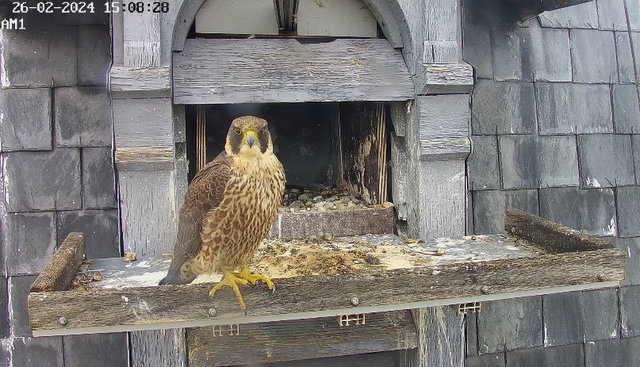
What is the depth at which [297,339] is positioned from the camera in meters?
A: 2.02

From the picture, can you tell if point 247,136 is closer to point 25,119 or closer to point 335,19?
point 335,19

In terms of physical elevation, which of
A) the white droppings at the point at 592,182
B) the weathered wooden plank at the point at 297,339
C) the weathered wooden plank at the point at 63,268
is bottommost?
the weathered wooden plank at the point at 297,339

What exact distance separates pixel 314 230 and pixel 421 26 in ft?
3.04

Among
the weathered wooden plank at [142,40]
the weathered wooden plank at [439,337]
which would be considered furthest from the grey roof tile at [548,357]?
the weathered wooden plank at [142,40]

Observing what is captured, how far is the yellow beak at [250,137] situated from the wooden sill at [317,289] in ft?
1.32

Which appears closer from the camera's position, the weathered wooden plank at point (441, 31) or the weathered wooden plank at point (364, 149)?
the weathered wooden plank at point (441, 31)

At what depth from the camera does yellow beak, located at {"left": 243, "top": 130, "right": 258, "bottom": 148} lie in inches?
62.3

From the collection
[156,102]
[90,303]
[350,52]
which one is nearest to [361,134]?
[350,52]

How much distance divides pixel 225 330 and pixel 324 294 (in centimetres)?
56

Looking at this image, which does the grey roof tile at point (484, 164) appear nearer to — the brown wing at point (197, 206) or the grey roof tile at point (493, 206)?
the grey roof tile at point (493, 206)

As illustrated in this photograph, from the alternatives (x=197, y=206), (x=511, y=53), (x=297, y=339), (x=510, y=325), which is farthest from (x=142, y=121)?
(x=510, y=325)

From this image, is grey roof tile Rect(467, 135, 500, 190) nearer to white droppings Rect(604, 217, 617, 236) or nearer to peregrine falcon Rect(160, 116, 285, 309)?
white droppings Rect(604, 217, 617, 236)

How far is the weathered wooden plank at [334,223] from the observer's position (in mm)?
2273

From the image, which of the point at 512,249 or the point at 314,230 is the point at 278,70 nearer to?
the point at 314,230
